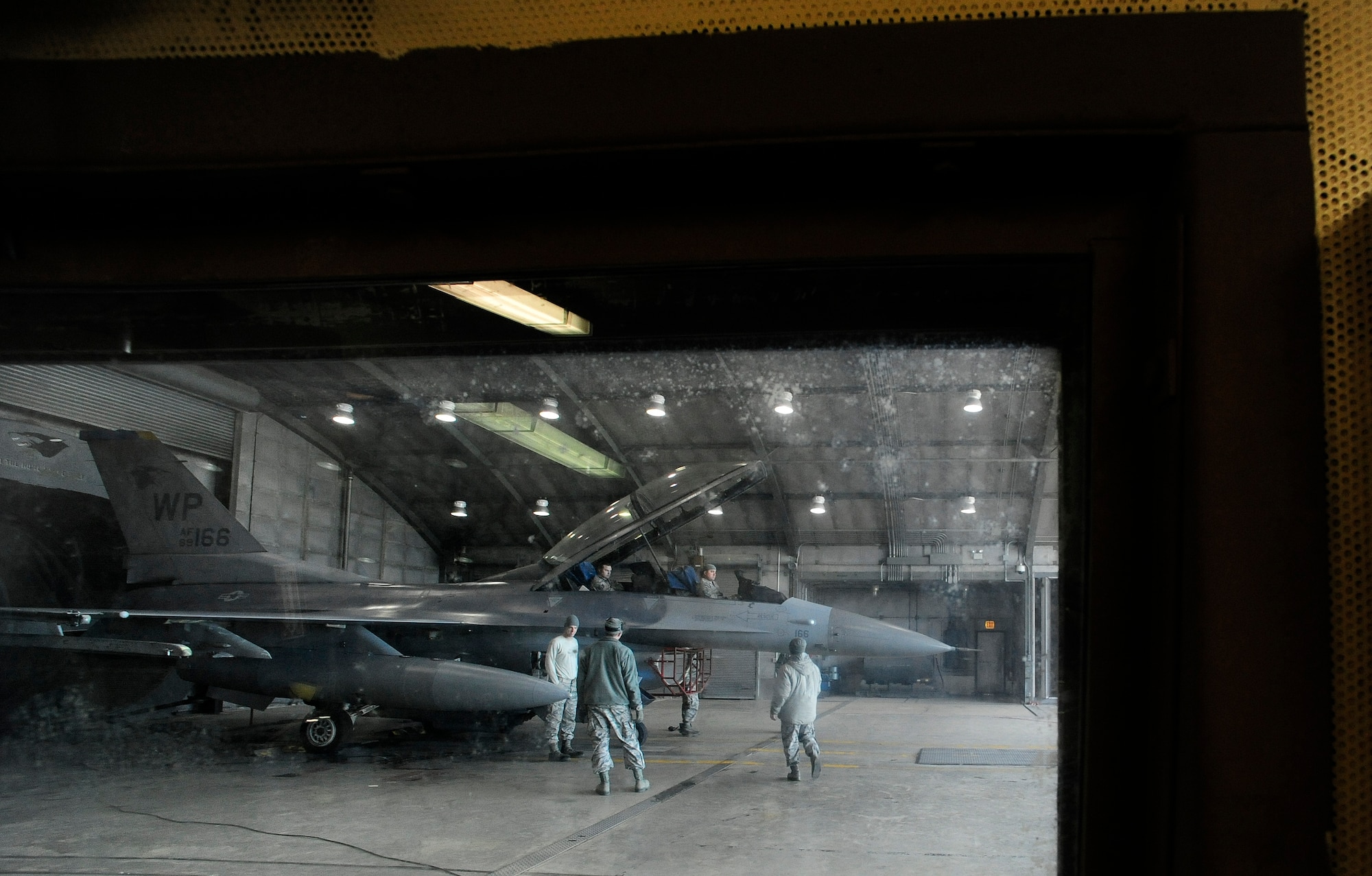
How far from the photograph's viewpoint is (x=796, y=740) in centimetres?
175

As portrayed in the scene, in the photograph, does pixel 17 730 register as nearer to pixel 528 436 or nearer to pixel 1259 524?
pixel 528 436

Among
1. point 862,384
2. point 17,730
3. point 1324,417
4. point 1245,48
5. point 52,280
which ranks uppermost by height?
point 1245,48

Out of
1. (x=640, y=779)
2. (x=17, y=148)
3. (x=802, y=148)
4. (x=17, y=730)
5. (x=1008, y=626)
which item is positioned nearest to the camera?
Answer: (x=802, y=148)

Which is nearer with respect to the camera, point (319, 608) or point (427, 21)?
point (427, 21)

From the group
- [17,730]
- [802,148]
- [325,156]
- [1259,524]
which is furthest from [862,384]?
[17,730]

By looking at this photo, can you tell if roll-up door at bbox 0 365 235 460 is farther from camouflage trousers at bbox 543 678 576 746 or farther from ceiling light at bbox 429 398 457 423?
camouflage trousers at bbox 543 678 576 746

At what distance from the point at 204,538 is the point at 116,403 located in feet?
1.26

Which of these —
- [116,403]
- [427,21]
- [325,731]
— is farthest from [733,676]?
[427,21]

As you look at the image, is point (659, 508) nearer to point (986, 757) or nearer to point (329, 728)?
point (986, 757)

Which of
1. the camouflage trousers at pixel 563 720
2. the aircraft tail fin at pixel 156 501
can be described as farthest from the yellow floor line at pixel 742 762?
the aircraft tail fin at pixel 156 501

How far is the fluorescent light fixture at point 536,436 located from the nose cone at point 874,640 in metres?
0.57

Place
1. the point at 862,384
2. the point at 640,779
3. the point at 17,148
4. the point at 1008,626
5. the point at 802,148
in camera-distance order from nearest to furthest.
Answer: the point at 802,148 → the point at 17,148 → the point at 1008,626 → the point at 862,384 → the point at 640,779

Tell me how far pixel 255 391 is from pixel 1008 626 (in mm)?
1524

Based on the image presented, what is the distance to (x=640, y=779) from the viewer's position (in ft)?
7.36
